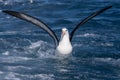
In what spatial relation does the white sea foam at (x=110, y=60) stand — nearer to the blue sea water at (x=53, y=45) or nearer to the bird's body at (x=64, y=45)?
the blue sea water at (x=53, y=45)

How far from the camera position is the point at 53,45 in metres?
21.1

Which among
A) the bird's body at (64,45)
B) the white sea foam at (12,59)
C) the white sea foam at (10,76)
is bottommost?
the white sea foam at (10,76)

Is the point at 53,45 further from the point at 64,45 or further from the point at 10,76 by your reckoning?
the point at 10,76

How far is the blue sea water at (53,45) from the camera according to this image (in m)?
17.7

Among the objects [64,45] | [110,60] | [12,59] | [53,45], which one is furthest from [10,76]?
[53,45]

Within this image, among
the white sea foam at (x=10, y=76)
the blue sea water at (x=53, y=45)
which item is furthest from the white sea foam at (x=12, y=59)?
the white sea foam at (x=10, y=76)

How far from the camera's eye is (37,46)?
20719 millimetres

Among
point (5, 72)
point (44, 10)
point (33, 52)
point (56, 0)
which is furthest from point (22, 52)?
point (56, 0)

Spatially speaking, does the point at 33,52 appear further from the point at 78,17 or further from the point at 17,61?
the point at 78,17

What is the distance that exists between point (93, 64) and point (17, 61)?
2.87m

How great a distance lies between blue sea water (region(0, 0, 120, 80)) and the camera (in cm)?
1773

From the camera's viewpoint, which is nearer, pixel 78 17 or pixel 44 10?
pixel 78 17

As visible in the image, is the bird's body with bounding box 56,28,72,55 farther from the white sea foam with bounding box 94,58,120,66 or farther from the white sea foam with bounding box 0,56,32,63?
the white sea foam with bounding box 0,56,32,63

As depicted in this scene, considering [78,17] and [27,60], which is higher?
[78,17]
